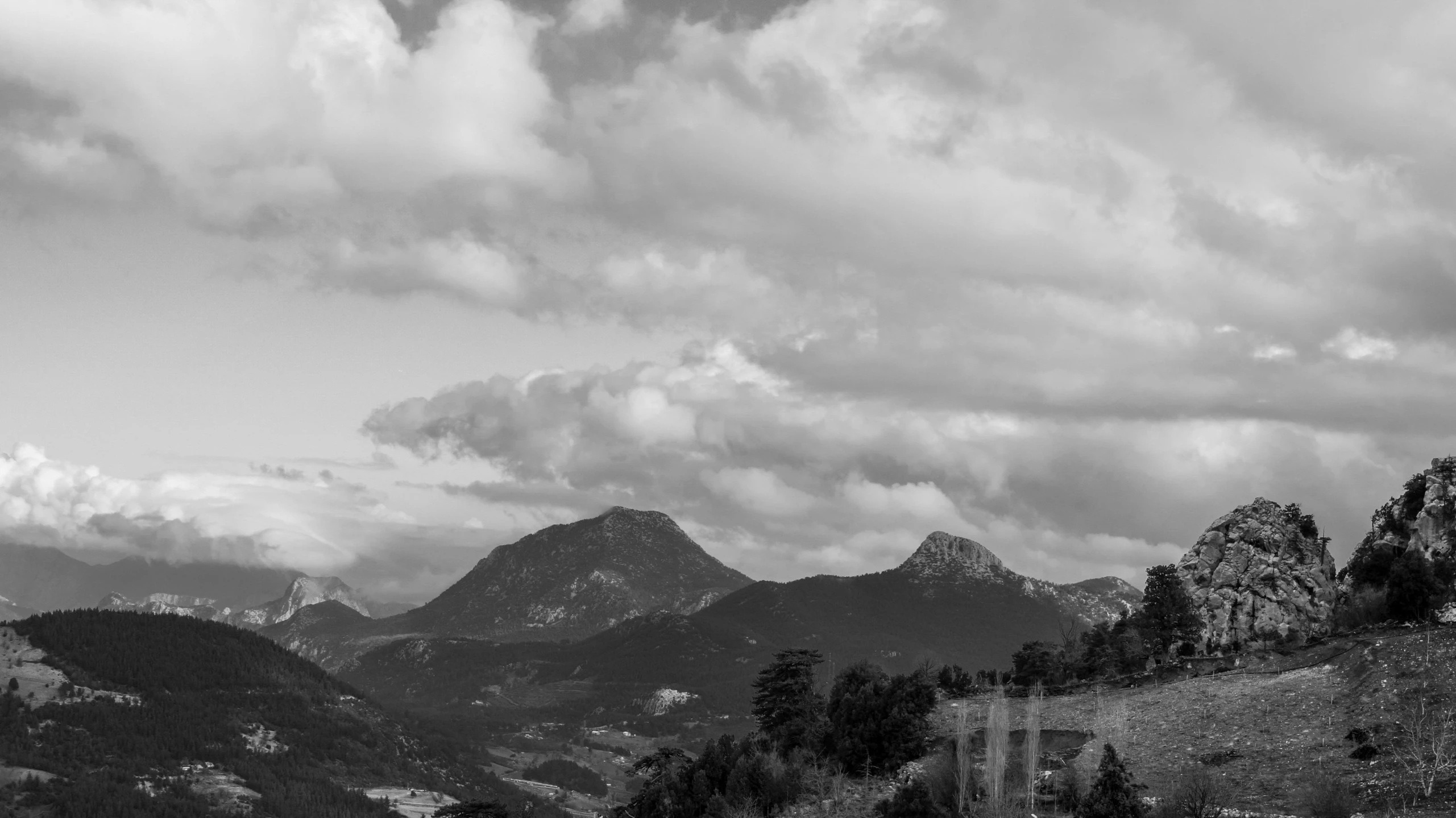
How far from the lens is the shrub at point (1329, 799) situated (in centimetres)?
7944

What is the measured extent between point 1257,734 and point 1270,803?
13998mm

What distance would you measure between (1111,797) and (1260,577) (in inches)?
4209

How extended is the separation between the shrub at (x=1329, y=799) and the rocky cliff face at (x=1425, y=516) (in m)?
93.6

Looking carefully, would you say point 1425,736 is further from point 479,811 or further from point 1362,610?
point 479,811

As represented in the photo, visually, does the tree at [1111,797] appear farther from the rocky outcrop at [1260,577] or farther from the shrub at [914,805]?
the rocky outcrop at [1260,577]

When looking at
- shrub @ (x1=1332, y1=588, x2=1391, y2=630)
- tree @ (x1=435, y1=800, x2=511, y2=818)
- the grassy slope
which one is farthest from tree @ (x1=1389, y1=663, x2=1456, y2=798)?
tree @ (x1=435, y1=800, x2=511, y2=818)

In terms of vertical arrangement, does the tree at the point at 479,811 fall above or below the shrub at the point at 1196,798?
below

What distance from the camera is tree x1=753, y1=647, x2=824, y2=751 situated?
14025 centimetres

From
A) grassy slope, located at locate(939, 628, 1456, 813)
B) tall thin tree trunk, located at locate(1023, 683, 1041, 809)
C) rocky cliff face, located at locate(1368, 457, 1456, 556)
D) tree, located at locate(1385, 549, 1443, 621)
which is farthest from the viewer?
rocky cliff face, located at locate(1368, 457, 1456, 556)

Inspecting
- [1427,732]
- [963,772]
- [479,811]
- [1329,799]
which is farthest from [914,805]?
[479,811]

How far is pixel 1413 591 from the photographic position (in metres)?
139

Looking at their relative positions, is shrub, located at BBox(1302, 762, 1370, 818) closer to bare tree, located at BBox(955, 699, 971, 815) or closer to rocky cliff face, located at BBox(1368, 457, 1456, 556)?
bare tree, located at BBox(955, 699, 971, 815)

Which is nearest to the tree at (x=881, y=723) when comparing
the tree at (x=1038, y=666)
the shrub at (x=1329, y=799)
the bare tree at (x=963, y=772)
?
the bare tree at (x=963, y=772)

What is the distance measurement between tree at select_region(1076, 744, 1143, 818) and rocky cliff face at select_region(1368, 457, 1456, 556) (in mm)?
99297
